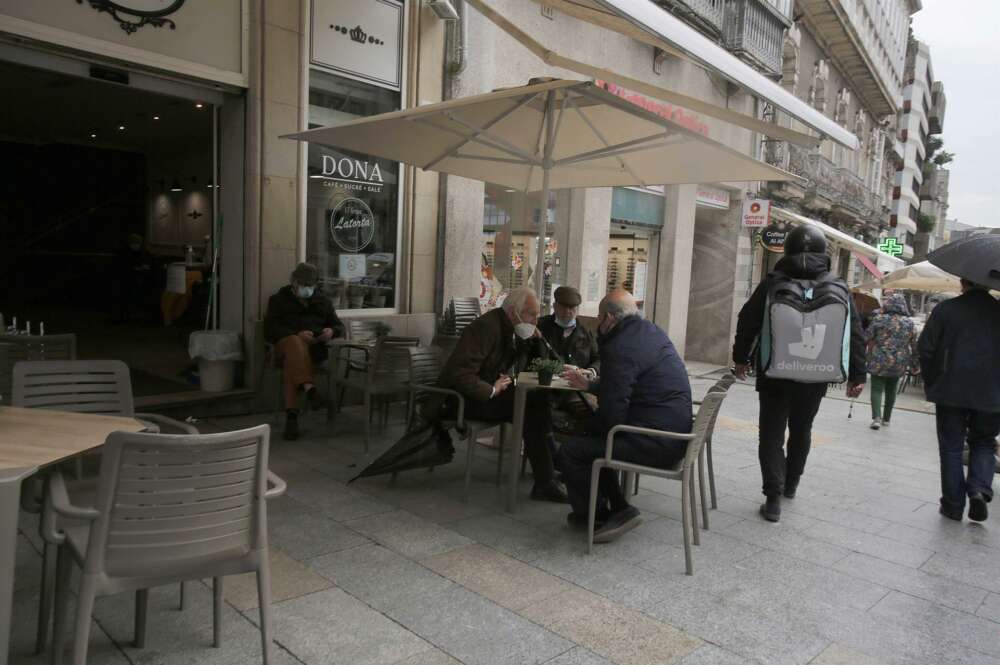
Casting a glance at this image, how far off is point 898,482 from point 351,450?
4692 millimetres

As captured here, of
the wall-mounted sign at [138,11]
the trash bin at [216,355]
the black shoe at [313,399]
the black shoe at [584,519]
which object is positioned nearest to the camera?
the black shoe at [584,519]

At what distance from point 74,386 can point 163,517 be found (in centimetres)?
164

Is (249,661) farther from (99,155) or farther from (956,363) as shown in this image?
(99,155)

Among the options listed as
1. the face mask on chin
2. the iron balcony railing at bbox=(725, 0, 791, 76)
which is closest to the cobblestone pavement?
the face mask on chin

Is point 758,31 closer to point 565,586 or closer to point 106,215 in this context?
point 565,586

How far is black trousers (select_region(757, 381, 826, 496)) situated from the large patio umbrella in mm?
1578

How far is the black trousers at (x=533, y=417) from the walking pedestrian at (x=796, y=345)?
55.4 inches

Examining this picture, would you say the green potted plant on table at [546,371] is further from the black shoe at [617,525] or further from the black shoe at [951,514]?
the black shoe at [951,514]

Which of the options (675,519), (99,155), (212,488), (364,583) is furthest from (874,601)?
(99,155)

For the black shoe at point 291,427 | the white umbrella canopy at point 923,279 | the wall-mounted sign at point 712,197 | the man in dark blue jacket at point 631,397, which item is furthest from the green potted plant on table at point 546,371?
the white umbrella canopy at point 923,279

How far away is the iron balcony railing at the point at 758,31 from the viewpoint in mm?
14062

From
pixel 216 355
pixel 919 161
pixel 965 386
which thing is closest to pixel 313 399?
pixel 216 355

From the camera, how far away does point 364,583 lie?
3.61 meters

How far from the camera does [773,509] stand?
4996mm
